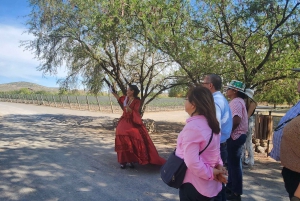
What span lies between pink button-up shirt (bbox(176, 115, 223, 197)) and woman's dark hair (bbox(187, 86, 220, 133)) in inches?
1.6

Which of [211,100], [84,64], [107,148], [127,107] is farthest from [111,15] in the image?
[211,100]

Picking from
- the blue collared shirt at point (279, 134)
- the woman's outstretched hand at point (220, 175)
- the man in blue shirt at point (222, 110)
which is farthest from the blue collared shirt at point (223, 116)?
the woman's outstretched hand at point (220, 175)

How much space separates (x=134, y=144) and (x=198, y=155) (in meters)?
3.22

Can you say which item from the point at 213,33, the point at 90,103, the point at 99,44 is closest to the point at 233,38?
the point at 213,33

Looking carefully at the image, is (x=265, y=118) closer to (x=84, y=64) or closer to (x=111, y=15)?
(x=111, y=15)

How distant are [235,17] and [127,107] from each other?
348 cm

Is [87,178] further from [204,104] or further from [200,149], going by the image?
[204,104]

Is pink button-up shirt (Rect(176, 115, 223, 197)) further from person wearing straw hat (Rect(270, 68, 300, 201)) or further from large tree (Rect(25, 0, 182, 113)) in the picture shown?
large tree (Rect(25, 0, 182, 113))

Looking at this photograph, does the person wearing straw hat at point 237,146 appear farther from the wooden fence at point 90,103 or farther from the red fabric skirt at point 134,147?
the wooden fence at point 90,103

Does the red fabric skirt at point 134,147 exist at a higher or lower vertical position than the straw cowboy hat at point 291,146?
lower

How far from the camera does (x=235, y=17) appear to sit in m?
6.03

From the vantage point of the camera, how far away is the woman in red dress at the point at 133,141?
5.01 metres

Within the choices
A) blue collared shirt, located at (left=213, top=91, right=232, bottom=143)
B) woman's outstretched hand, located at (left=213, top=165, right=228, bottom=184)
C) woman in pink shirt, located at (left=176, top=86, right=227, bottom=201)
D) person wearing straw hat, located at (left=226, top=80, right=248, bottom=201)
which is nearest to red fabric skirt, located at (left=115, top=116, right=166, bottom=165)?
person wearing straw hat, located at (left=226, top=80, right=248, bottom=201)

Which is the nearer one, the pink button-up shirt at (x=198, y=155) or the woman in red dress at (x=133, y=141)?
the pink button-up shirt at (x=198, y=155)
